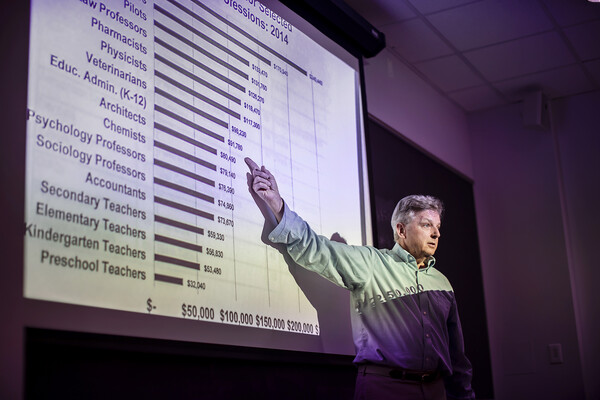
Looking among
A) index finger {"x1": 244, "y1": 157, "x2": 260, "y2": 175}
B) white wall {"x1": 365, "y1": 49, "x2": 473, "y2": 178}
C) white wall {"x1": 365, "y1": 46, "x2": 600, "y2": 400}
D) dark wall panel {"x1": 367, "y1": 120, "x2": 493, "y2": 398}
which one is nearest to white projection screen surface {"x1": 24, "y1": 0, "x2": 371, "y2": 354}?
index finger {"x1": 244, "y1": 157, "x2": 260, "y2": 175}

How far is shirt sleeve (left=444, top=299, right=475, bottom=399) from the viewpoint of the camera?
289cm

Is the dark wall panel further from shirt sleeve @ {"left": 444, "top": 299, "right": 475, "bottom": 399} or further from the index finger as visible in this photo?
the index finger

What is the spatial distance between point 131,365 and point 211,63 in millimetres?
1039

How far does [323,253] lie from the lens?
8.42ft

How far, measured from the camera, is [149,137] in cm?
213

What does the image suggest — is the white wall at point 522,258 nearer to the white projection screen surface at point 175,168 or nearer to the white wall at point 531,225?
the white wall at point 531,225

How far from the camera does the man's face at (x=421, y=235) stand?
292 cm

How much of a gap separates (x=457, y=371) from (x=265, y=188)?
1113 mm

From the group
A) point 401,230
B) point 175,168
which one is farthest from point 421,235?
point 175,168

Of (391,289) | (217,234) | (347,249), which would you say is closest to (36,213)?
(217,234)

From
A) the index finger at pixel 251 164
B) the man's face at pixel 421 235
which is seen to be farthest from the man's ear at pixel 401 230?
the index finger at pixel 251 164

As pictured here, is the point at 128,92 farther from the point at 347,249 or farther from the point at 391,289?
the point at 391,289

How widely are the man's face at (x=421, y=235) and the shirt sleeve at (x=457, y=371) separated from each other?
321 millimetres

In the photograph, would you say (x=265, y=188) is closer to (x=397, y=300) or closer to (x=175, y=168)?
(x=175, y=168)
